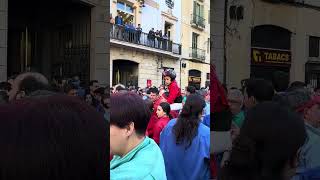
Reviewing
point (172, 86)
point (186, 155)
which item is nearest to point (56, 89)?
point (172, 86)

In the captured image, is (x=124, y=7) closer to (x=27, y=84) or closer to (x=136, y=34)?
(x=136, y=34)

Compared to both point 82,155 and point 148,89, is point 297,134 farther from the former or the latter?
point 82,155

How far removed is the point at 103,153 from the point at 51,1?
262 mm

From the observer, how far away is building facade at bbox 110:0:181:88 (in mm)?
644

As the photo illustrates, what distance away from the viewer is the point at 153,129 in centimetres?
142

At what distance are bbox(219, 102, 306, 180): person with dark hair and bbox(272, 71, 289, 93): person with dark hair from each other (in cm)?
14

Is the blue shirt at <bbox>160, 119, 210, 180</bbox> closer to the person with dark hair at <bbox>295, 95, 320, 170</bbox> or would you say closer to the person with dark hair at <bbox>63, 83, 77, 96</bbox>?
the person with dark hair at <bbox>295, 95, 320, 170</bbox>

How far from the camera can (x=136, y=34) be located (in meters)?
A: 0.71

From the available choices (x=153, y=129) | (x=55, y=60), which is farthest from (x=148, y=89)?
(x=153, y=129)

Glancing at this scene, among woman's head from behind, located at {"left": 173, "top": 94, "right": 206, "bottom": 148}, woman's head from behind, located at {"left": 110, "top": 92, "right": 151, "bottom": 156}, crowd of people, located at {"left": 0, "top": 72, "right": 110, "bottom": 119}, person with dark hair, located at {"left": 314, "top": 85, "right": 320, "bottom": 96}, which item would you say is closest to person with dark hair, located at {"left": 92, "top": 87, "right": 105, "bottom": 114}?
crowd of people, located at {"left": 0, "top": 72, "right": 110, "bottom": 119}

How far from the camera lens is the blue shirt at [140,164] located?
0.83m

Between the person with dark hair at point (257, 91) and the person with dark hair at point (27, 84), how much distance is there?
0.36 meters

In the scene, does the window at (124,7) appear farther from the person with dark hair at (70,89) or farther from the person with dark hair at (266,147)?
the person with dark hair at (266,147)

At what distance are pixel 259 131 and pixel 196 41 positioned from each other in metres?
0.21
